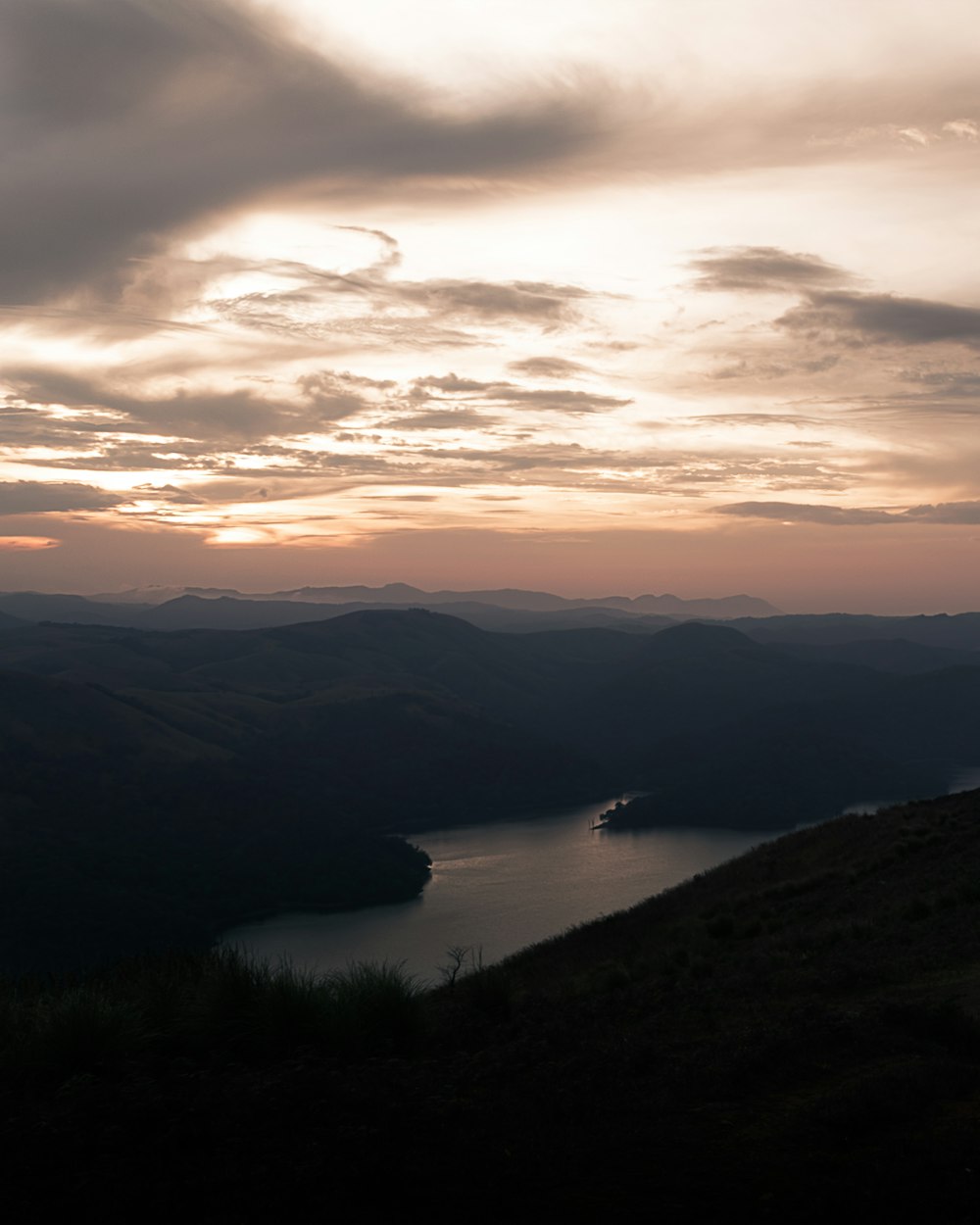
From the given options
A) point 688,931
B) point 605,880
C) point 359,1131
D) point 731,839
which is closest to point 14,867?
point 605,880

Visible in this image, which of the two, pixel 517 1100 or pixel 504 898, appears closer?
pixel 517 1100

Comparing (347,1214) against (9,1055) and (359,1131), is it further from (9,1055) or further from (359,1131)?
(9,1055)

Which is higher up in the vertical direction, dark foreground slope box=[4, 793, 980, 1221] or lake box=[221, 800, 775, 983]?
dark foreground slope box=[4, 793, 980, 1221]

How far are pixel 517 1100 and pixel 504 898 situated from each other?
12392 centimetres

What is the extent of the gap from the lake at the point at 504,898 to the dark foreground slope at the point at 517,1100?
7763cm

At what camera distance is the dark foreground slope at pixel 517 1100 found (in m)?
8.74

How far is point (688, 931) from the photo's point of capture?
2509cm

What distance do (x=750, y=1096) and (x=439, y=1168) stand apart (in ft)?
12.3

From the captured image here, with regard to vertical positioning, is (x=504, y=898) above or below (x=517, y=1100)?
below

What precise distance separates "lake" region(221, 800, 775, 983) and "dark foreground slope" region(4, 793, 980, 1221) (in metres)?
77.6

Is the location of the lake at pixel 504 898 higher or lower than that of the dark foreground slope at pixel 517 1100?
lower

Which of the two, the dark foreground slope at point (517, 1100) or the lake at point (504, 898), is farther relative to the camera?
the lake at point (504, 898)

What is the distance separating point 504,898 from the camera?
131000 mm

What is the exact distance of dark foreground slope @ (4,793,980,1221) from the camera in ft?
28.7
